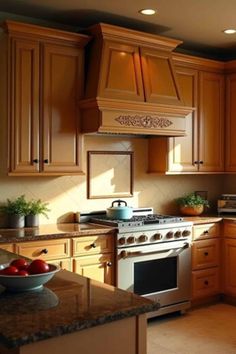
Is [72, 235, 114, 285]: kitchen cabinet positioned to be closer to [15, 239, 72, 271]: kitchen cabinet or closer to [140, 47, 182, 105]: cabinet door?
[15, 239, 72, 271]: kitchen cabinet

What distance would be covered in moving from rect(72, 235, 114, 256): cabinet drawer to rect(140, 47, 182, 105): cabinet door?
1295mm

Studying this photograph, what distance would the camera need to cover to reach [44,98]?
395cm

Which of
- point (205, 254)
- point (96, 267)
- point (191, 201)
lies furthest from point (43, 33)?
point (205, 254)

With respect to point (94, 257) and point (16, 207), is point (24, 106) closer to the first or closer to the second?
point (16, 207)

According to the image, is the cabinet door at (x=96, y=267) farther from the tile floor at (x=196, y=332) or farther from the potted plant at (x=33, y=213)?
the tile floor at (x=196, y=332)

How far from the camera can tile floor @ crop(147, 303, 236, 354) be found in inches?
147

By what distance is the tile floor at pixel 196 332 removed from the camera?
373 centimetres

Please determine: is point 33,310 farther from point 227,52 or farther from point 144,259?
point 227,52

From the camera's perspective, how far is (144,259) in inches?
166

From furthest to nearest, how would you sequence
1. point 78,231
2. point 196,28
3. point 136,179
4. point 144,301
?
point 136,179 < point 196,28 < point 78,231 < point 144,301

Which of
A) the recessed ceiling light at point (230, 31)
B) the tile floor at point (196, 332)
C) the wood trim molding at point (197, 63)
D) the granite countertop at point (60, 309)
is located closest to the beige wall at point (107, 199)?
the wood trim molding at point (197, 63)

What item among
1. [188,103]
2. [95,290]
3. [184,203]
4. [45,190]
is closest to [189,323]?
[184,203]

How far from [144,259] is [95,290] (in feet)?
7.26

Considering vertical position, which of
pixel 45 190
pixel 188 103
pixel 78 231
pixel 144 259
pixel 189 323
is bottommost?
pixel 189 323
